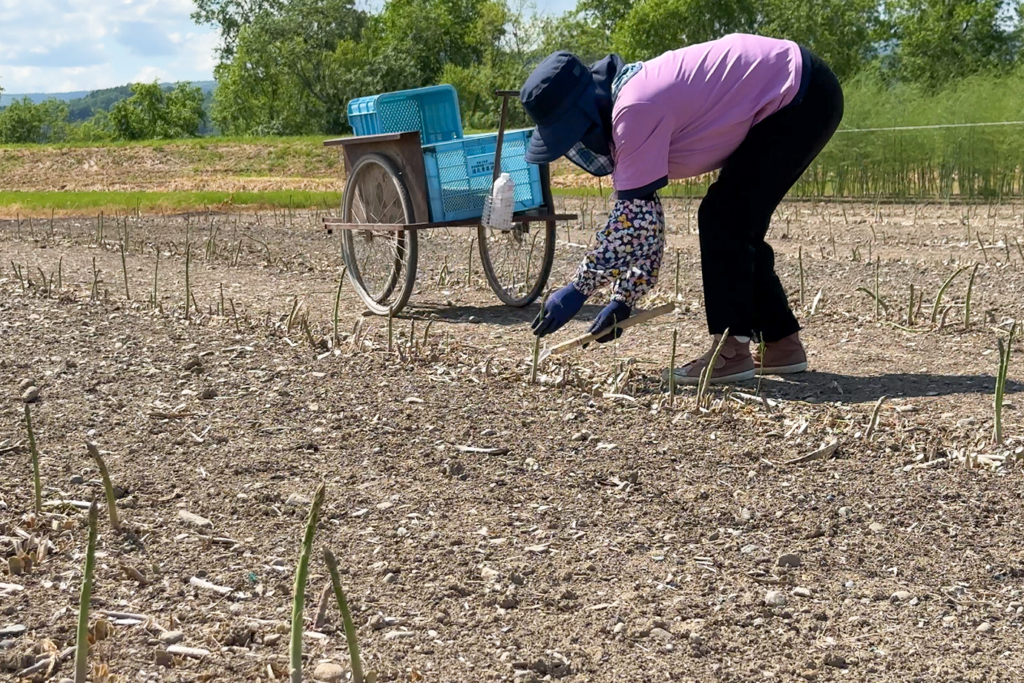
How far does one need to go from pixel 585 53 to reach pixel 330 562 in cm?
5367

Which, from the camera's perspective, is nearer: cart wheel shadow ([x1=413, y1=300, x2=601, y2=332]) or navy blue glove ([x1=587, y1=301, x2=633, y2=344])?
navy blue glove ([x1=587, y1=301, x2=633, y2=344])

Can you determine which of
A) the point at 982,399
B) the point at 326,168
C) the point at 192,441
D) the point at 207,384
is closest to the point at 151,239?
the point at 207,384

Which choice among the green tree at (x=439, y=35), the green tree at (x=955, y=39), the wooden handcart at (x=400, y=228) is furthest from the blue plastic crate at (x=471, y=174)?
the green tree at (x=439, y=35)

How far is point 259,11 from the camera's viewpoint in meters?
67.7

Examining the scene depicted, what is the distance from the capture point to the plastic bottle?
543cm

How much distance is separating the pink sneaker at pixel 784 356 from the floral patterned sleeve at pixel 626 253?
0.71m

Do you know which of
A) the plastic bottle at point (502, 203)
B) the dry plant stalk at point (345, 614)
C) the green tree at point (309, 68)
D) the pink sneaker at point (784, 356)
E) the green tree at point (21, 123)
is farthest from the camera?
A: the green tree at point (21, 123)

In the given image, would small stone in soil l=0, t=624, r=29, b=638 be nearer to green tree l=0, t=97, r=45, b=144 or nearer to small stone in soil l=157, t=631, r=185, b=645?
small stone in soil l=157, t=631, r=185, b=645

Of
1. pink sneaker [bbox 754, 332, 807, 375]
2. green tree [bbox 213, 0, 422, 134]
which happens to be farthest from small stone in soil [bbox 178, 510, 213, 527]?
green tree [bbox 213, 0, 422, 134]

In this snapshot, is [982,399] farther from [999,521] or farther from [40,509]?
[40,509]

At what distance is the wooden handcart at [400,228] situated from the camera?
19.5ft

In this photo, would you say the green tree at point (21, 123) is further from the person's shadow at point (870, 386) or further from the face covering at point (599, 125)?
the person's shadow at point (870, 386)

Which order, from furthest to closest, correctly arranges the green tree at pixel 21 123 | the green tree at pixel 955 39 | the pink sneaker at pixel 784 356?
the green tree at pixel 21 123 → the green tree at pixel 955 39 → the pink sneaker at pixel 784 356

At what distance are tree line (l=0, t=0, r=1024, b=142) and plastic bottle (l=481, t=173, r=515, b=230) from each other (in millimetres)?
30769
